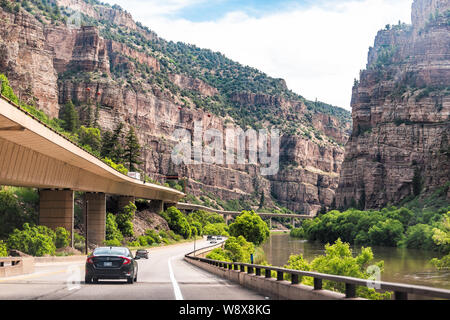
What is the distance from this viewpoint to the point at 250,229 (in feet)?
357

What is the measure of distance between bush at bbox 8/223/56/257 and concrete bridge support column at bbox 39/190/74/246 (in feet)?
11.1

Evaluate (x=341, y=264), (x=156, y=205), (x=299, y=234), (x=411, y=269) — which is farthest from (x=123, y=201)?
(x=299, y=234)

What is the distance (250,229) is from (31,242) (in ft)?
204

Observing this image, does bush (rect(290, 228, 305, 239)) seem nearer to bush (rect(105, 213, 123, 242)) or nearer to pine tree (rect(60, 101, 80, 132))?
pine tree (rect(60, 101, 80, 132))

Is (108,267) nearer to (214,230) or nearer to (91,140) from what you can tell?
(91,140)

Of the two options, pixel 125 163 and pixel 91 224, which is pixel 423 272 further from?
pixel 125 163

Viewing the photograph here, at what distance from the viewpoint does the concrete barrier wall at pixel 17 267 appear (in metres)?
25.4

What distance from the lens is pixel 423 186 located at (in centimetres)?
16338

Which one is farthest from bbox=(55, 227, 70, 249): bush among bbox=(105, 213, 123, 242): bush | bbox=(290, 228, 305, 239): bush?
bbox=(290, 228, 305, 239): bush

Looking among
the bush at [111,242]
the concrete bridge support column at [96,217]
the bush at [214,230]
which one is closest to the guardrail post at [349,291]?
the bush at [111,242]
